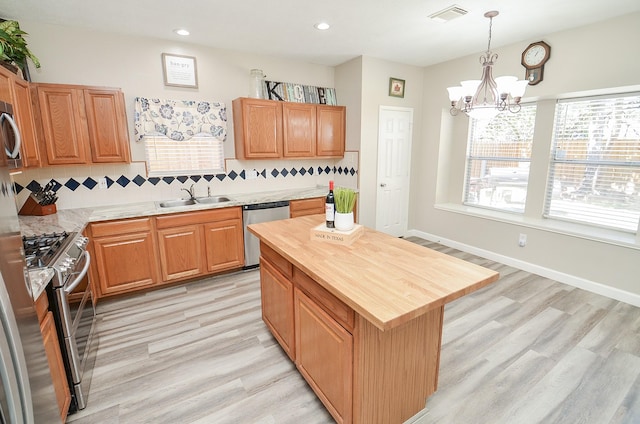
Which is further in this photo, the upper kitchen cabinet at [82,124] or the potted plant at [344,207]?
the upper kitchen cabinet at [82,124]

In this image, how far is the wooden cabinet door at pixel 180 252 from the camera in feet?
10.4

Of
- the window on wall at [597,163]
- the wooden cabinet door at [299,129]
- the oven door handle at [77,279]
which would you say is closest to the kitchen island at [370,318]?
the oven door handle at [77,279]

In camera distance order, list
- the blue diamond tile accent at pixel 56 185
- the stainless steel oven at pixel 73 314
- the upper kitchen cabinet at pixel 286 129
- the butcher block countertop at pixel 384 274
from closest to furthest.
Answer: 1. the butcher block countertop at pixel 384 274
2. the stainless steel oven at pixel 73 314
3. the blue diamond tile accent at pixel 56 185
4. the upper kitchen cabinet at pixel 286 129

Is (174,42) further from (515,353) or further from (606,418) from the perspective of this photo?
(606,418)

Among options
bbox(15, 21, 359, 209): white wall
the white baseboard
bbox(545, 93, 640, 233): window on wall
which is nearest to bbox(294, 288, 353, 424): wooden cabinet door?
bbox(15, 21, 359, 209): white wall

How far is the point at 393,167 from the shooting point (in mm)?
4680

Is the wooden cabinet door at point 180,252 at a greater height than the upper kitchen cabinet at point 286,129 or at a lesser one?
lesser

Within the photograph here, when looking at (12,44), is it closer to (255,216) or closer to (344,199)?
(255,216)

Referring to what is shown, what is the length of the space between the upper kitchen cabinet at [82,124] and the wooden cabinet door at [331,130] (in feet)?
7.62

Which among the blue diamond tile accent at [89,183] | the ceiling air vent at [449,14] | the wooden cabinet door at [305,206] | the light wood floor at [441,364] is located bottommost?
the light wood floor at [441,364]

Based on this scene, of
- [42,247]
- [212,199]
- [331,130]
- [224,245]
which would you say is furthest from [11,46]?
[331,130]

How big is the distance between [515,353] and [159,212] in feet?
11.0

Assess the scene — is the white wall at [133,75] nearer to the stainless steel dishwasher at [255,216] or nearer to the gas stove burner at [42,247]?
the stainless steel dishwasher at [255,216]

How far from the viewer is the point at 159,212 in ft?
10.1
